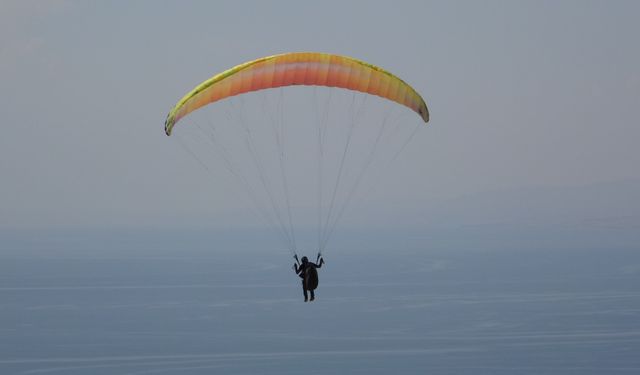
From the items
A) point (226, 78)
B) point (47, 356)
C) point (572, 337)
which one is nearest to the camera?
point (226, 78)

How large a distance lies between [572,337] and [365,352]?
147 feet

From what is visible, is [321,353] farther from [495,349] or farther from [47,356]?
[47,356]

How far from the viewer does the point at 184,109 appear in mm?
26469

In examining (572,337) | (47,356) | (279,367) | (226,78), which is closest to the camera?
(226,78)

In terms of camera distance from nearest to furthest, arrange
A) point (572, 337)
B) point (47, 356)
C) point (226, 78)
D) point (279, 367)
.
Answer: point (226, 78)
point (279, 367)
point (47, 356)
point (572, 337)

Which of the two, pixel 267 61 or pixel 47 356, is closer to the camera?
pixel 267 61

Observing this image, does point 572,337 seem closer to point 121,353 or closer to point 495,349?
point 495,349

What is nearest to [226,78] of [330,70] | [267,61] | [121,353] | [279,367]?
[267,61]

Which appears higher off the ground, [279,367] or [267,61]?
[267,61]

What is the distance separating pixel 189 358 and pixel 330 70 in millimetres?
147512

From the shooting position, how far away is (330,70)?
2670cm

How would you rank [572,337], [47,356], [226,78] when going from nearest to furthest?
[226,78], [47,356], [572,337]

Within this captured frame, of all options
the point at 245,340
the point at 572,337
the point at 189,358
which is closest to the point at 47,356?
the point at 189,358

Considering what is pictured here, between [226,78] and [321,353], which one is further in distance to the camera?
[321,353]
